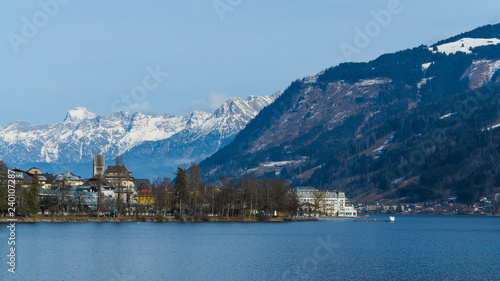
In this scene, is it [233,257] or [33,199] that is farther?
[33,199]

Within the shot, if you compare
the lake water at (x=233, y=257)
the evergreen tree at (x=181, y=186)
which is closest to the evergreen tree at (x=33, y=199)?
the lake water at (x=233, y=257)

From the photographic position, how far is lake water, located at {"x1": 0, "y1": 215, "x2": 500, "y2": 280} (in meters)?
69.1

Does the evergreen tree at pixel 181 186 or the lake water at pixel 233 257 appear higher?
the evergreen tree at pixel 181 186

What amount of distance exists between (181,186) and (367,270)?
323 feet

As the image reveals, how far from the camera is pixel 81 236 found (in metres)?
110

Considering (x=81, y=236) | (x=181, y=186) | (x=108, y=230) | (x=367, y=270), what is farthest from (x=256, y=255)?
(x=181, y=186)

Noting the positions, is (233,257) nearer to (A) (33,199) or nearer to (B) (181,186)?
(A) (33,199)

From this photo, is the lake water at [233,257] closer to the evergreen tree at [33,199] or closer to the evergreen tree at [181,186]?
the evergreen tree at [33,199]

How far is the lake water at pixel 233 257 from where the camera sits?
69.1 meters

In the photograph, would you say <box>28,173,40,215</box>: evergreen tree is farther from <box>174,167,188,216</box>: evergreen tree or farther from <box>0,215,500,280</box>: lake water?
<box>174,167,188,216</box>: evergreen tree

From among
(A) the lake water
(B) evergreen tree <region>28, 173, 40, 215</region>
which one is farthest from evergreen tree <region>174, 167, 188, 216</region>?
(A) the lake water

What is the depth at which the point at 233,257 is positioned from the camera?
8531 centimetres

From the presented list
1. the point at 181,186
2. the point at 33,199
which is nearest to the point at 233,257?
the point at 33,199

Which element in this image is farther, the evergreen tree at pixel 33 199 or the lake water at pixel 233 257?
the evergreen tree at pixel 33 199
